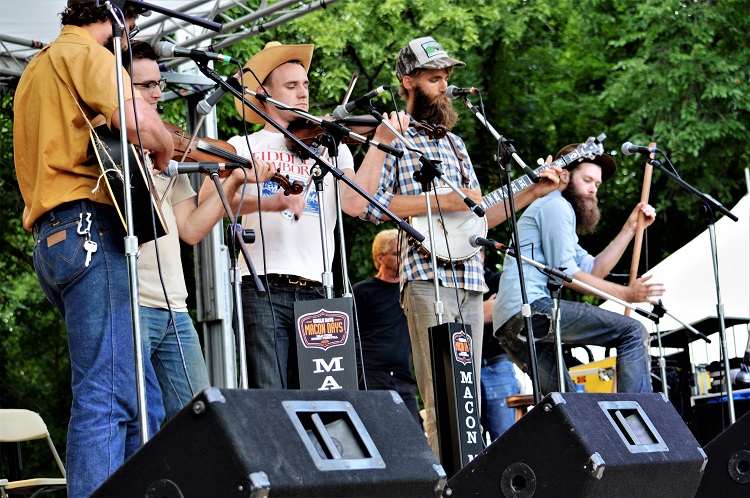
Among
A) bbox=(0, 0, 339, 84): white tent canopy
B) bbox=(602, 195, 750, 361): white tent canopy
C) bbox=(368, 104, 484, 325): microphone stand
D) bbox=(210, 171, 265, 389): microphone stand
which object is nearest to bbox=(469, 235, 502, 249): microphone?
bbox=(368, 104, 484, 325): microphone stand

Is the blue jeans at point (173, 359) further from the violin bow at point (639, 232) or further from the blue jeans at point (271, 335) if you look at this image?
the violin bow at point (639, 232)

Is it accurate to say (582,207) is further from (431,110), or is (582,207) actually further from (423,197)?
(423,197)

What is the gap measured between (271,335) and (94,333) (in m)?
1.06

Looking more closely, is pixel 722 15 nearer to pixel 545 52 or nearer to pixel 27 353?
pixel 545 52

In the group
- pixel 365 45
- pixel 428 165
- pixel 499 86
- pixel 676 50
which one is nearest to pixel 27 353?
pixel 365 45

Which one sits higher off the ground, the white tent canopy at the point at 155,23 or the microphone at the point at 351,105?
the white tent canopy at the point at 155,23

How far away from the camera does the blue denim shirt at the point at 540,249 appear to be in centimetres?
528

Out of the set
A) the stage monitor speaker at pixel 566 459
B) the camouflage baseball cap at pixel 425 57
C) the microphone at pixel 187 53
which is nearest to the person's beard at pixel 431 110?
the camouflage baseball cap at pixel 425 57

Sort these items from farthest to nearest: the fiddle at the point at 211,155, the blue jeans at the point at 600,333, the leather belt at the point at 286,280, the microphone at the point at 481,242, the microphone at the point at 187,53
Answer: the blue jeans at the point at 600,333 < the microphone at the point at 481,242 < the leather belt at the point at 286,280 < the fiddle at the point at 211,155 < the microphone at the point at 187,53

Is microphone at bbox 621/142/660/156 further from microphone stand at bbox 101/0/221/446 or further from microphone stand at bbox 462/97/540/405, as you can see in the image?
microphone stand at bbox 101/0/221/446

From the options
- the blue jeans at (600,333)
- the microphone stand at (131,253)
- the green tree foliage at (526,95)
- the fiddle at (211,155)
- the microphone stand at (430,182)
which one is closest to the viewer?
the microphone stand at (131,253)

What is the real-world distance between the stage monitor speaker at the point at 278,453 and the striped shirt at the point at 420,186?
166cm

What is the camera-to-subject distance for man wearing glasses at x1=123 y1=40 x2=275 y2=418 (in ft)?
12.9

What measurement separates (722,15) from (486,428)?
742 centimetres
